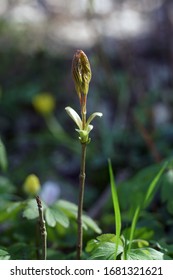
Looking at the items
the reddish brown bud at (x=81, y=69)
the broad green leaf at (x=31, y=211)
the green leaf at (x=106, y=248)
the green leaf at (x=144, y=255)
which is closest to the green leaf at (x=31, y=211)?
the broad green leaf at (x=31, y=211)

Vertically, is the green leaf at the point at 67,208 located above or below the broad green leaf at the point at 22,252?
above

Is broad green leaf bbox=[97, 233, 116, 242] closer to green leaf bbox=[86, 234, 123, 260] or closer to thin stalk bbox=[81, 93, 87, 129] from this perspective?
green leaf bbox=[86, 234, 123, 260]

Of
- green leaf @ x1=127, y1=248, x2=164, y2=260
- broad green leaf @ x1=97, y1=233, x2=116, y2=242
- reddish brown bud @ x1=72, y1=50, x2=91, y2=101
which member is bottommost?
green leaf @ x1=127, y1=248, x2=164, y2=260

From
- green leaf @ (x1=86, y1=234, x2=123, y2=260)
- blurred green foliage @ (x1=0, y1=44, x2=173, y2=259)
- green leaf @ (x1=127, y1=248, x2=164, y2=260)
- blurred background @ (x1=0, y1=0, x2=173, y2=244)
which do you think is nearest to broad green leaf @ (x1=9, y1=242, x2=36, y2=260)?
blurred green foliage @ (x1=0, y1=44, x2=173, y2=259)

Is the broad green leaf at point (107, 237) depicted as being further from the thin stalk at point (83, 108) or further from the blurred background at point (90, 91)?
the blurred background at point (90, 91)
